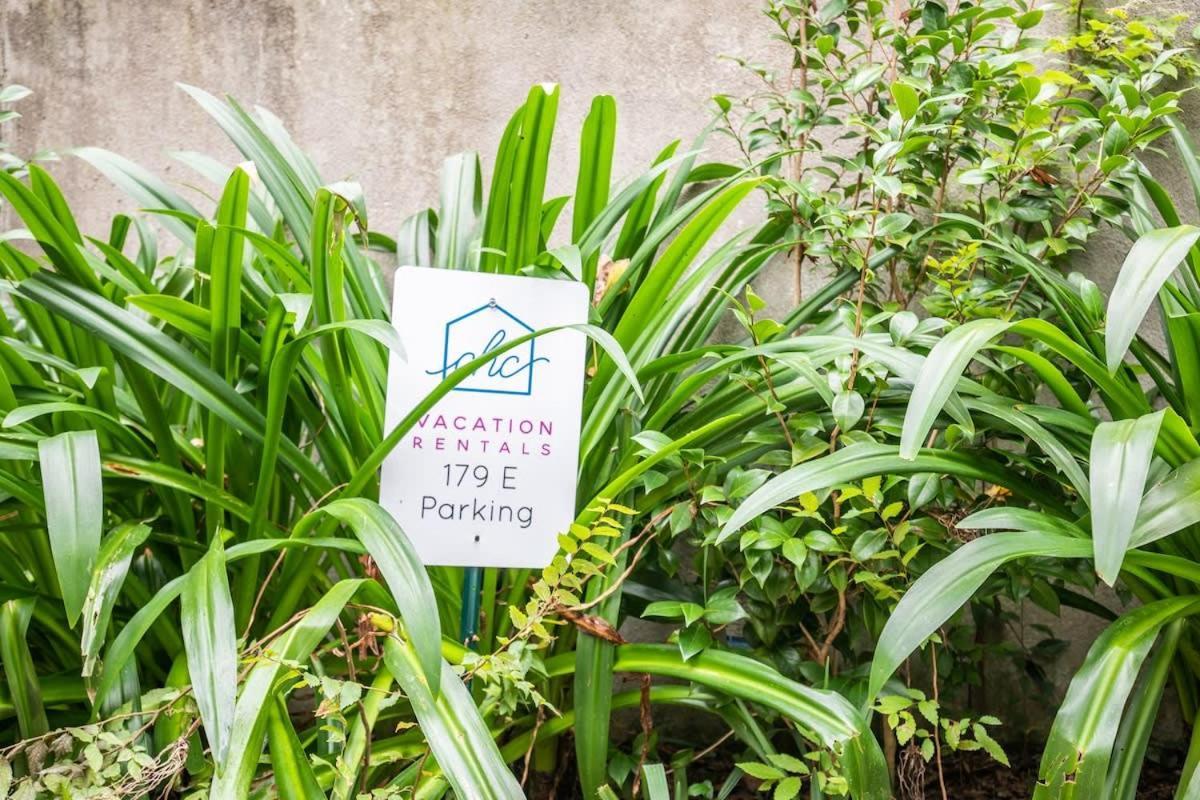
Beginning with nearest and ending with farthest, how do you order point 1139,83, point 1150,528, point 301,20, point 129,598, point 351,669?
point 1150,528 < point 351,669 < point 129,598 < point 1139,83 < point 301,20

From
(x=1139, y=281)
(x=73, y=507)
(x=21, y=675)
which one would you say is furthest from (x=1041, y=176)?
(x=21, y=675)

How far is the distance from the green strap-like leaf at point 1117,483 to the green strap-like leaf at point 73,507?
0.94 metres

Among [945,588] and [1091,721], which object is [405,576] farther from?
[1091,721]

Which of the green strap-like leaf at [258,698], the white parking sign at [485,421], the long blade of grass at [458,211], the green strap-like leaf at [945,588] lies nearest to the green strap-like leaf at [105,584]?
the green strap-like leaf at [258,698]

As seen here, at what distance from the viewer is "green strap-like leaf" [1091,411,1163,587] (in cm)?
91

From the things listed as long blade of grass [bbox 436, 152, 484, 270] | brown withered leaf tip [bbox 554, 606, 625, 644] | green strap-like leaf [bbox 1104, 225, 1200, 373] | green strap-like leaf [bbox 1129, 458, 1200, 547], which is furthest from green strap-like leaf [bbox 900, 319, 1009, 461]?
long blade of grass [bbox 436, 152, 484, 270]

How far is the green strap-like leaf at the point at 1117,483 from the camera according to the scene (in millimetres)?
914

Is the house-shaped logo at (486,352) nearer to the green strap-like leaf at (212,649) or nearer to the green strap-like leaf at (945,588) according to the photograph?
the green strap-like leaf at (212,649)

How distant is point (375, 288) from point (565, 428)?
16.0 inches

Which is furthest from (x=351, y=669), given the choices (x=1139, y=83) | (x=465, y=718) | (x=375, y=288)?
(x=1139, y=83)

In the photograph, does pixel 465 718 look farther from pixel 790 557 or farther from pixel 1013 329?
pixel 1013 329

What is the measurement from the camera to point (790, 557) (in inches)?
46.4

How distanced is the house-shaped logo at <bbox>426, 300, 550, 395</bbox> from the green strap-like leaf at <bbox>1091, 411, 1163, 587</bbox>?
647 millimetres

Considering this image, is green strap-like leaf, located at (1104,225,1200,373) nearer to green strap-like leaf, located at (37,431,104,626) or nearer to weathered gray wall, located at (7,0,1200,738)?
weathered gray wall, located at (7,0,1200,738)
